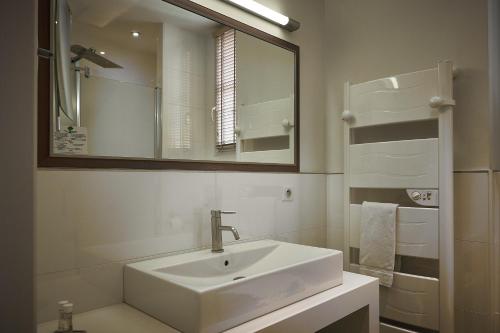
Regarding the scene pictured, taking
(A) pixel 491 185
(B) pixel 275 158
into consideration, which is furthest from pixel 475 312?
(B) pixel 275 158

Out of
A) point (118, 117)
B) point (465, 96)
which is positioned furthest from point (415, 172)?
point (118, 117)

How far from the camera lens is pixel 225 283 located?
92cm

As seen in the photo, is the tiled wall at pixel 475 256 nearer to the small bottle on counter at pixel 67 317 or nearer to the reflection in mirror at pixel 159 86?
the reflection in mirror at pixel 159 86

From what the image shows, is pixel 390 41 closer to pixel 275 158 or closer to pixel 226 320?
pixel 275 158

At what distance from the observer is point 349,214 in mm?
1854

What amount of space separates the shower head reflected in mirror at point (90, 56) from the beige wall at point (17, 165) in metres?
0.69

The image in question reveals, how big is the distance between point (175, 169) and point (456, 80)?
52.3 inches

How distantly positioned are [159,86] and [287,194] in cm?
87

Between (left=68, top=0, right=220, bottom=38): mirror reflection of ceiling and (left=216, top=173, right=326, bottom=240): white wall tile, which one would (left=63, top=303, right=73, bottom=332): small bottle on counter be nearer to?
Result: (left=216, top=173, right=326, bottom=240): white wall tile

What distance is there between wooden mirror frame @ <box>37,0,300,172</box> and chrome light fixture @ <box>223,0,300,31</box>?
0.24 feet

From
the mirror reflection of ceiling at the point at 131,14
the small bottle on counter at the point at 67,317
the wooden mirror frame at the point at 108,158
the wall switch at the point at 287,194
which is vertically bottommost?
the small bottle on counter at the point at 67,317

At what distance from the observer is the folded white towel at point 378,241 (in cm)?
164

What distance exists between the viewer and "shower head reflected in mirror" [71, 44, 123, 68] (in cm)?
108

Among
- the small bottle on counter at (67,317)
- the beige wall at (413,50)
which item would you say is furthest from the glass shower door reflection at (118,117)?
the beige wall at (413,50)
